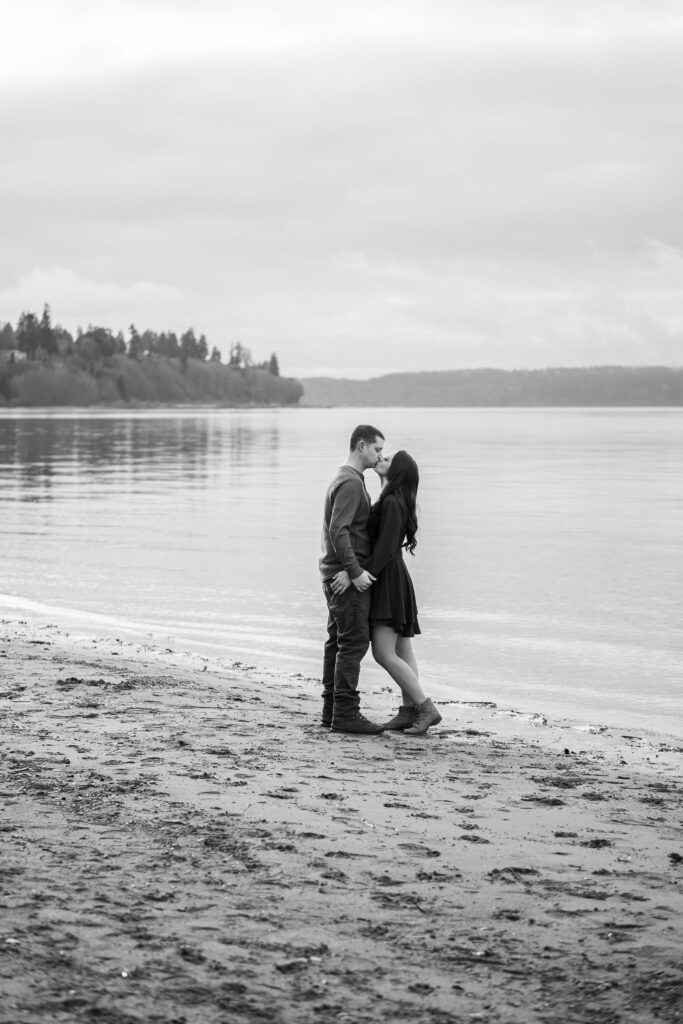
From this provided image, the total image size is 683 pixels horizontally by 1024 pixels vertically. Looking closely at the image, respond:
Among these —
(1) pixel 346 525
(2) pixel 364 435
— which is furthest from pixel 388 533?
(2) pixel 364 435

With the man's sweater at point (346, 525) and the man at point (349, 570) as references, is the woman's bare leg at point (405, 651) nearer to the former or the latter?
the man at point (349, 570)

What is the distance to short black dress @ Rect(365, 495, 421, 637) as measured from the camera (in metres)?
8.76

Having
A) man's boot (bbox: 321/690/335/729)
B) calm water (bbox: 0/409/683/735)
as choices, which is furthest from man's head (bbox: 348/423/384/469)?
calm water (bbox: 0/409/683/735)

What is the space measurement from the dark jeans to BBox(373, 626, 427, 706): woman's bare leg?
104 millimetres

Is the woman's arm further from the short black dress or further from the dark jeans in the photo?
the dark jeans

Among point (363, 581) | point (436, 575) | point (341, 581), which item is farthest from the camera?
point (436, 575)

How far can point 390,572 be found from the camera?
899 cm


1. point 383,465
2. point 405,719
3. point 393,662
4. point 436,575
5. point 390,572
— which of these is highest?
point 383,465

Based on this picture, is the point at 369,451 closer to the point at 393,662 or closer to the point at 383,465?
the point at 383,465

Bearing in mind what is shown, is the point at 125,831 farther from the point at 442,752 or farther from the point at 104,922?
the point at 442,752

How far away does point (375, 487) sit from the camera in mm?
45438

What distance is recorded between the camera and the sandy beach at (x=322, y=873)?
454cm

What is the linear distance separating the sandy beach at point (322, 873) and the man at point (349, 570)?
24 cm

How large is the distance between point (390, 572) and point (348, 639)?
0.58 m
